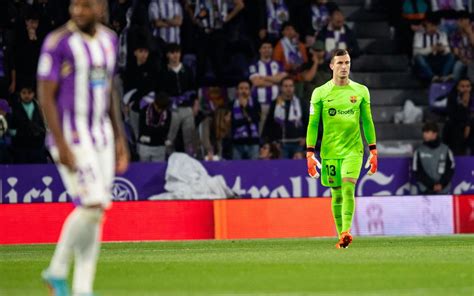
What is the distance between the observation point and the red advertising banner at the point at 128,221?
20422 millimetres

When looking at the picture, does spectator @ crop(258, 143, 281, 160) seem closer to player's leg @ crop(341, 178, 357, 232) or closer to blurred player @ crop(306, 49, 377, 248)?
blurred player @ crop(306, 49, 377, 248)

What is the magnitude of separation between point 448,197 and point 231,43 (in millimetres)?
5542

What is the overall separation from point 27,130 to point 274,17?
5766 mm

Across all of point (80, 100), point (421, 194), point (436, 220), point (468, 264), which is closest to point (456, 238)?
point (436, 220)

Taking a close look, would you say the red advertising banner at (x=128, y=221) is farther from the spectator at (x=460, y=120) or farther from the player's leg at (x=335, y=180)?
the spectator at (x=460, y=120)

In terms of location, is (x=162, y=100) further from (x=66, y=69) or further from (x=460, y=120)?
(x=66, y=69)

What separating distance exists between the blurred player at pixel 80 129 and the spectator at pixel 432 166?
14592 mm

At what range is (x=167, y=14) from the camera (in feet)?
81.5

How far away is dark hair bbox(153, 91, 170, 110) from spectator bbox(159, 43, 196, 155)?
1.42ft

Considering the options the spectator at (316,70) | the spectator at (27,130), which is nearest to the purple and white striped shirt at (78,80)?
the spectator at (27,130)

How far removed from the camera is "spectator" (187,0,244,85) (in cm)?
2483

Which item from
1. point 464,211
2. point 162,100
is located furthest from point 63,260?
point 162,100

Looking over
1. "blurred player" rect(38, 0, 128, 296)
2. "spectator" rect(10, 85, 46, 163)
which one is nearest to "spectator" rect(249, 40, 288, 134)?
"spectator" rect(10, 85, 46, 163)

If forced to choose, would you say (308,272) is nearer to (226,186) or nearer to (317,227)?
(317,227)
